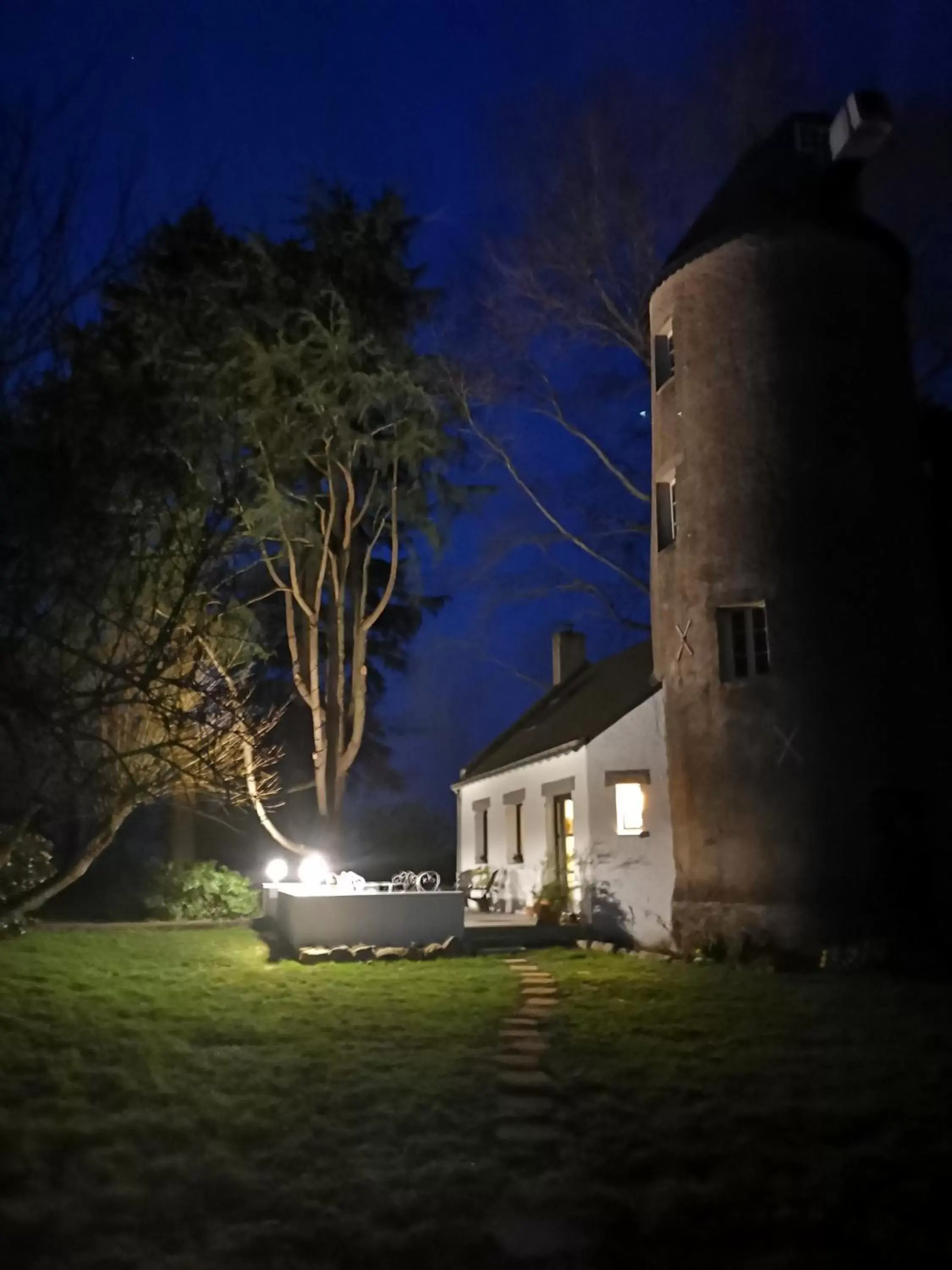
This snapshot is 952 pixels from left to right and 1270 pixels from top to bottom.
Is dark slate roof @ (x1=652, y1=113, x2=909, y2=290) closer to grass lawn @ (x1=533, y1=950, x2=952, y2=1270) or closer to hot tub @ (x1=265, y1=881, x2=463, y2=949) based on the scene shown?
hot tub @ (x1=265, y1=881, x2=463, y2=949)

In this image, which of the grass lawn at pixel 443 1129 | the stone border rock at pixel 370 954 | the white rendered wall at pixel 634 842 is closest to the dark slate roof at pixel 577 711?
the white rendered wall at pixel 634 842

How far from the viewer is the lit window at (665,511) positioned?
16.0 m

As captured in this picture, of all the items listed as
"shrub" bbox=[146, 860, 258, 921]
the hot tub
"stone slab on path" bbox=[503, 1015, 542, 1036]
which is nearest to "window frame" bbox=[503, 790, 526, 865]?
"shrub" bbox=[146, 860, 258, 921]

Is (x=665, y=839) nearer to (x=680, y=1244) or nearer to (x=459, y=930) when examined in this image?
(x=459, y=930)

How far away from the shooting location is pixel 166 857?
2581cm

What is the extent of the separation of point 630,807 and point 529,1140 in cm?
1003

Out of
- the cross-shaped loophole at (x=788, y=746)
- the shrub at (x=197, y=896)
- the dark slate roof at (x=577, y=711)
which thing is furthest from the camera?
the shrub at (x=197, y=896)

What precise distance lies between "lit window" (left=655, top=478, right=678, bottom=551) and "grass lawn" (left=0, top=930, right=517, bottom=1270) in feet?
25.6

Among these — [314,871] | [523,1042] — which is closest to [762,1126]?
[523,1042]

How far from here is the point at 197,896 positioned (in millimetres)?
19219

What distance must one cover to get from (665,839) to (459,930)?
3392 mm

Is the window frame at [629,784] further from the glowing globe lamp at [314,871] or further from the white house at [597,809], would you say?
the glowing globe lamp at [314,871]

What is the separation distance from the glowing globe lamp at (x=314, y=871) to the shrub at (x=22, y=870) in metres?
3.75

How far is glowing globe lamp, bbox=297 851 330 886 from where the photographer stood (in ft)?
52.1
